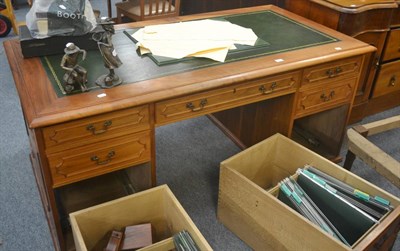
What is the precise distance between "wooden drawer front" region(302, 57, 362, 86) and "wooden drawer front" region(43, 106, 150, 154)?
724 mm

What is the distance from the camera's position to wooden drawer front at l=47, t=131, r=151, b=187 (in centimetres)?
125

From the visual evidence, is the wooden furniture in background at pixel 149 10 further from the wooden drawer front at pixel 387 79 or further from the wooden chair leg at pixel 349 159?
the wooden chair leg at pixel 349 159

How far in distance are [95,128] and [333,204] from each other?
92cm

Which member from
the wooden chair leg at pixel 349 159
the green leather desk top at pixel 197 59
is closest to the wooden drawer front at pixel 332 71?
the green leather desk top at pixel 197 59

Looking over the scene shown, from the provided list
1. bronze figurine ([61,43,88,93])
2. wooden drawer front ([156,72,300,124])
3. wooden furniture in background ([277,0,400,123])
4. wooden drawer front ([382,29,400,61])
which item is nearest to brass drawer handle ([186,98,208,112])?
wooden drawer front ([156,72,300,124])

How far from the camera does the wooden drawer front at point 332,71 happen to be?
1.63 meters

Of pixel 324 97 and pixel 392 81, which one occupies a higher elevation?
pixel 324 97

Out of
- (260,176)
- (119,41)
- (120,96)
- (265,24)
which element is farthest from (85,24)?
(260,176)

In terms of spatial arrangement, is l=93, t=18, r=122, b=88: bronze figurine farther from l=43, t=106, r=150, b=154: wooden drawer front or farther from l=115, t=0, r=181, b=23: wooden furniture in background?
l=115, t=0, r=181, b=23: wooden furniture in background

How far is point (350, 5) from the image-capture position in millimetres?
1849

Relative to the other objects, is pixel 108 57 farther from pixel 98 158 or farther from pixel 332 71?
pixel 332 71

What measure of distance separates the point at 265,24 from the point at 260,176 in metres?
0.72

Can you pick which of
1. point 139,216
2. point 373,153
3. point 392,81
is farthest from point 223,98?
point 392,81

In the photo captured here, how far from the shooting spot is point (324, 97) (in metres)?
1.75
